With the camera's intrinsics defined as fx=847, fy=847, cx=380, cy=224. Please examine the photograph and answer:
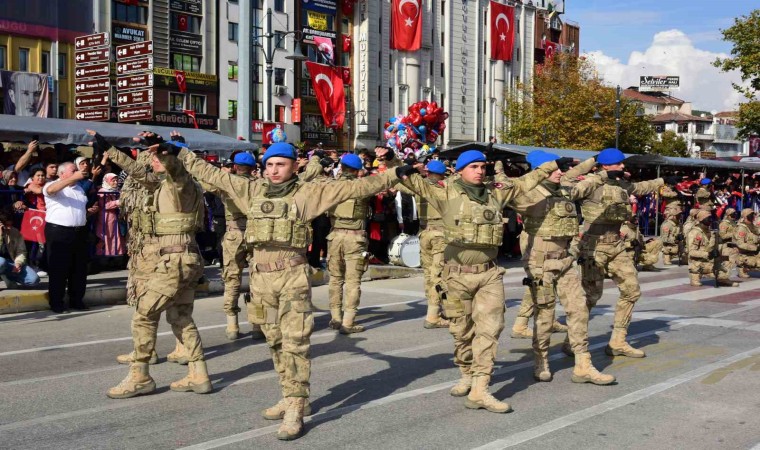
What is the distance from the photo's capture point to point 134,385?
7000mm

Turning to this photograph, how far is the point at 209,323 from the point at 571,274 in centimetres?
500

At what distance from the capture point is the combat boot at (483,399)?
659 centimetres

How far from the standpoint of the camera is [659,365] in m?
8.46

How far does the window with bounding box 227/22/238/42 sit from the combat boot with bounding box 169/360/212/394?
43.1 m

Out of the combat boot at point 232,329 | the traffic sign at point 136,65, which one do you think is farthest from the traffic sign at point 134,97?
the combat boot at point 232,329

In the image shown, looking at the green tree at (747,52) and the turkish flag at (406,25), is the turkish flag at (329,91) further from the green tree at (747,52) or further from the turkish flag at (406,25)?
the green tree at (747,52)

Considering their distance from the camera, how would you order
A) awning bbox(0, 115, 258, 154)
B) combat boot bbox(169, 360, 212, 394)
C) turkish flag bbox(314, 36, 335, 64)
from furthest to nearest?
turkish flag bbox(314, 36, 335, 64), awning bbox(0, 115, 258, 154), combat boot bbox(169, 360, 212, 394)

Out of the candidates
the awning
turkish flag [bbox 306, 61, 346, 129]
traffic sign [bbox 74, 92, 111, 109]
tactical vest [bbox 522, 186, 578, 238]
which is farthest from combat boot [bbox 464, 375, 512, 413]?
turkish flag [bbox 306, 61, 346, 129]

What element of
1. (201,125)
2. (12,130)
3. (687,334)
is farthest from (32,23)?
(687,334)

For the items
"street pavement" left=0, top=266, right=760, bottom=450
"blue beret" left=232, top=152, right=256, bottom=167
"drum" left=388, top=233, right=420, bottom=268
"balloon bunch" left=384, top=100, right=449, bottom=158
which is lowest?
"street pavement" left=0, top=266, right=760, bottom=450

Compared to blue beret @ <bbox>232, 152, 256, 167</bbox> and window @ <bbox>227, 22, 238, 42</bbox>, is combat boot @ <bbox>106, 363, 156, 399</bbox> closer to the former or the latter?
blue beret @ <bbox>232, 152, 256, 167</bbox>

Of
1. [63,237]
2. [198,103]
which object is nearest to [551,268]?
[63,237]

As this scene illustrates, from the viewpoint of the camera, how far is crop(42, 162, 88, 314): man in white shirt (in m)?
11.1

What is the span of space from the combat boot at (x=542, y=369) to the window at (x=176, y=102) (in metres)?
39.4
